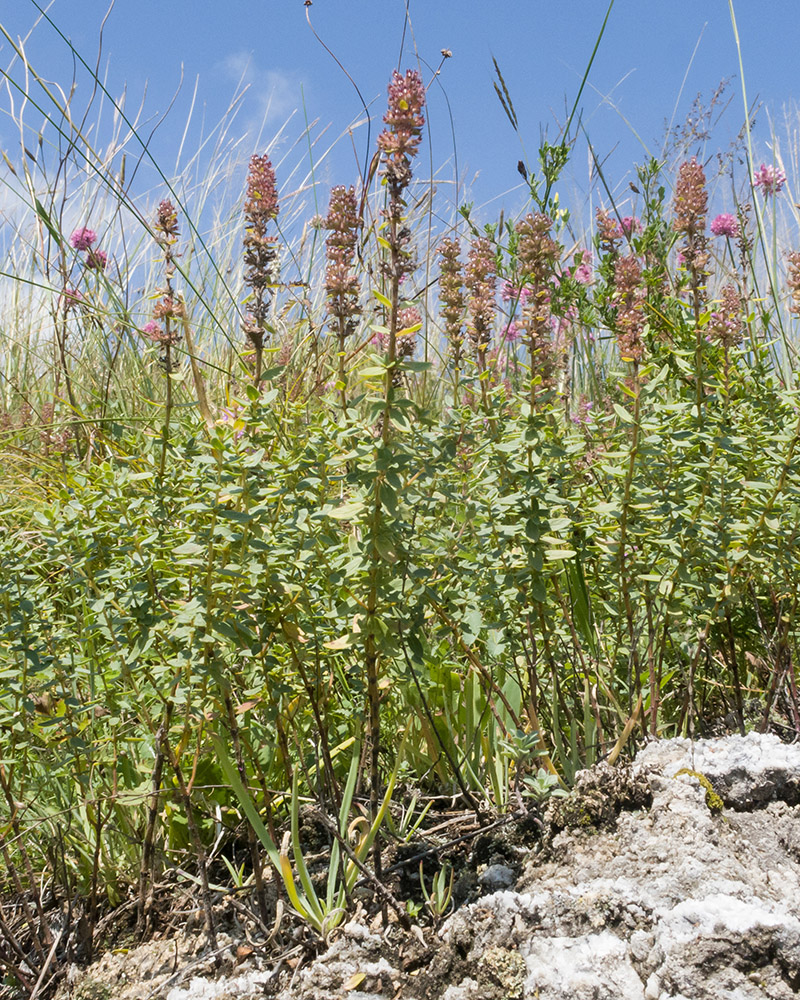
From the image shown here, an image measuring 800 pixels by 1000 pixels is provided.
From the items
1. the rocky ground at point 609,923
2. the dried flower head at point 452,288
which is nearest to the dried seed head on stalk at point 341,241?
the dried flower head at point 452,288

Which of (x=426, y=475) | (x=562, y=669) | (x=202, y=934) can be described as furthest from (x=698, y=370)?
(x=202, y=934)

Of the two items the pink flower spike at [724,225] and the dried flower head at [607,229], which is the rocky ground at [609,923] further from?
the pink flower spike at [724,225]

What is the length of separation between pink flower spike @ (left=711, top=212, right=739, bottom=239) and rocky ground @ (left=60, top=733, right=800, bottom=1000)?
3355 mm

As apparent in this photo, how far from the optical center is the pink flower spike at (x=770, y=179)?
4680 mm

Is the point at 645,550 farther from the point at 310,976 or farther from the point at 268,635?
the point at 310,976

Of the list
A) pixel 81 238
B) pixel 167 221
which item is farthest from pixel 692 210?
pixel 81 238

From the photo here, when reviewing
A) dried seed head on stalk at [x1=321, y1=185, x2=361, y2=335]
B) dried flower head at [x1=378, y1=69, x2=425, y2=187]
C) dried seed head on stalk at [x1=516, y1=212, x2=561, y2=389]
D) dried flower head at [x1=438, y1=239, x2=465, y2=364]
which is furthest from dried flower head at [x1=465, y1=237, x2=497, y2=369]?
dried flower head at [x1=378, y1=69, x2=425, y2=187]

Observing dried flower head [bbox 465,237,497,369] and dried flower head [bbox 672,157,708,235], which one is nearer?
dried flower head [bbox 672,157,708,235]

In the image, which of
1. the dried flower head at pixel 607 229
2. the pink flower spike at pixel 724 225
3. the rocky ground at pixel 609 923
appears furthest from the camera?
the pink flower spike at pixel 724 225

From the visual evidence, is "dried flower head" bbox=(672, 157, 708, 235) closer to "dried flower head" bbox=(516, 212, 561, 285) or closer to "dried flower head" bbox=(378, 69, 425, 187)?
"dried flower head" bbox=(516, 212, 561, 285)

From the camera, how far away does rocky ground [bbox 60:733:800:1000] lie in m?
1.14

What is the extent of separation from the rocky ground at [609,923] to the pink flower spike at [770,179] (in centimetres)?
399

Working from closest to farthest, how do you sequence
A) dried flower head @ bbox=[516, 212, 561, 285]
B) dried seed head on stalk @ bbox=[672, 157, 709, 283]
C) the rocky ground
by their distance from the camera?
the rocky ground
dried flower head @ bbox=[516, 212, 561, 285]
dried seed head on stalk @ bbox=[672, 157, 709, 283]

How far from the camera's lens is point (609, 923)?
4.11 feet
